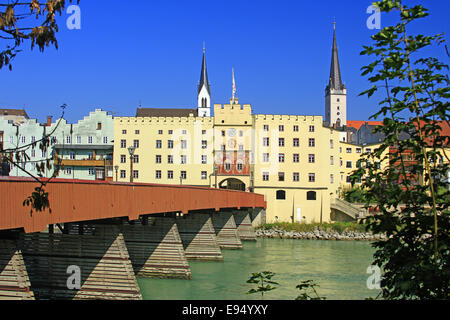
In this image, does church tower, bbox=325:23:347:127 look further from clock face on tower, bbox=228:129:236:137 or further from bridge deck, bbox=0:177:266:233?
bridge deck, bbox=0:177:266:233

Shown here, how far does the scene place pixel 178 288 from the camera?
2456cm

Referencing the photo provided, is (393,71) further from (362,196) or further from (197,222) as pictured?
(197,222)

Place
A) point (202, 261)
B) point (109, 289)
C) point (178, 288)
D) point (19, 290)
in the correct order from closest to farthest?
1. point (19, 290)
2. point (109, 289)
3. point (178, 288)
4. point (202, 261)

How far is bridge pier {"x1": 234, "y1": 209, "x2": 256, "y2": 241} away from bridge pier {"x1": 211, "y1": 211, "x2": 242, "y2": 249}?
5787mm

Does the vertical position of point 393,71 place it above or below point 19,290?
above

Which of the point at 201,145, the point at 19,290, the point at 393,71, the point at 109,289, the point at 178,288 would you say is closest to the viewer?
the point at 393,71

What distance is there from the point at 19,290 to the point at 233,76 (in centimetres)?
5152

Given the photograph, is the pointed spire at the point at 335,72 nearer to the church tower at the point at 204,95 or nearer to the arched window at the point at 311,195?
the church tower at the point at 204,95

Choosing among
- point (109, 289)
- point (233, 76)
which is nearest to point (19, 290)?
point (109, 289)

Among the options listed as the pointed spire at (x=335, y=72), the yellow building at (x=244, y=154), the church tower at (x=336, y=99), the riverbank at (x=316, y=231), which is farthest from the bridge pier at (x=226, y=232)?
the church tower at (x=336, y=99)

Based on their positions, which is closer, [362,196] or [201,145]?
[362,196]

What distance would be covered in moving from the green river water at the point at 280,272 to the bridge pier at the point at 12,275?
8.29m

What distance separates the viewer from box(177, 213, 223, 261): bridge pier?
114 feet

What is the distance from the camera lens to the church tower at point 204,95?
12438 centimetres
